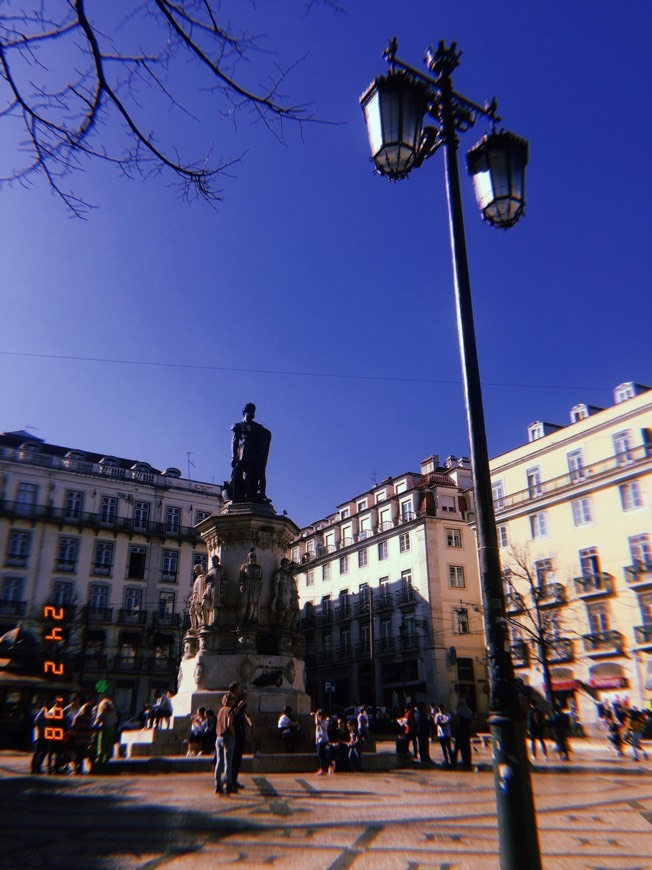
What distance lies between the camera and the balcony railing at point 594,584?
119ft

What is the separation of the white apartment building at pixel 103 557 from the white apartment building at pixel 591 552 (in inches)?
962

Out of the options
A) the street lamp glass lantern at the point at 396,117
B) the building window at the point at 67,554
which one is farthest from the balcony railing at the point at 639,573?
the building window at the point at 67,554

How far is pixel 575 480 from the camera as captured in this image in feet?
132

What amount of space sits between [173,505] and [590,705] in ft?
109

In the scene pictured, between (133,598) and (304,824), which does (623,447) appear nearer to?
(304,824)

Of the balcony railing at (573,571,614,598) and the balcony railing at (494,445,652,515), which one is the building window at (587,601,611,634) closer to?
the balcony railing at (573,571,614,598)

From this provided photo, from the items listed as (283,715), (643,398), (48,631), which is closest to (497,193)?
(283,715)

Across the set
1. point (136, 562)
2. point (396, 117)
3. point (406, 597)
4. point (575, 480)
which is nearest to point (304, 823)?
point (396, 117)

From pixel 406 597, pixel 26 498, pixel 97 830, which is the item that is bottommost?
pixel 97 830

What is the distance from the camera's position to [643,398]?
123 ft

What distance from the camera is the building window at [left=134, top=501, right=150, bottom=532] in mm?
52625

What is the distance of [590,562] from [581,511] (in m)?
3.03

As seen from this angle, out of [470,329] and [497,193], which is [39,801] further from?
[497,193]

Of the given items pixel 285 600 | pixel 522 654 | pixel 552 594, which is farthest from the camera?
pixel 522 654
